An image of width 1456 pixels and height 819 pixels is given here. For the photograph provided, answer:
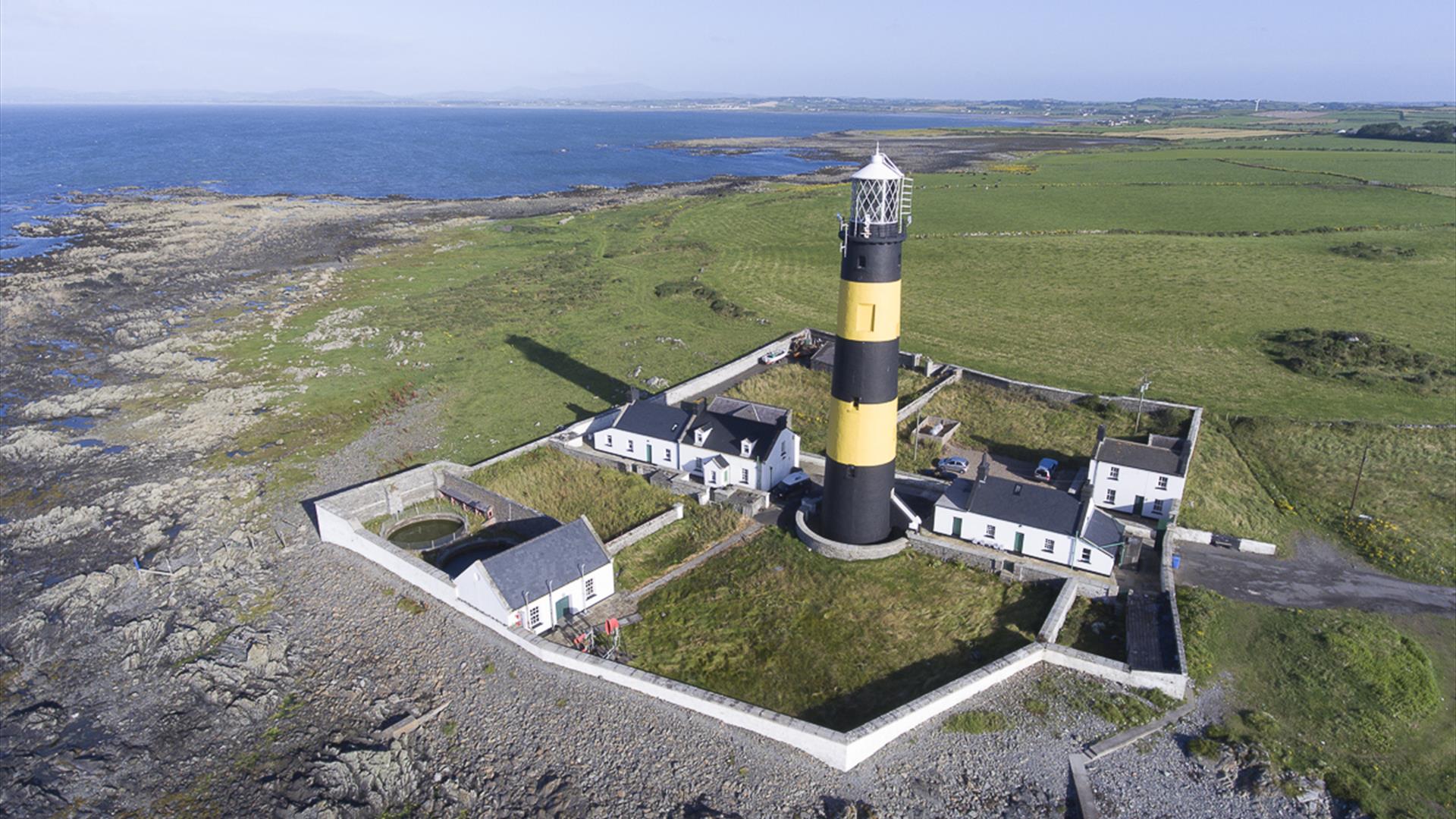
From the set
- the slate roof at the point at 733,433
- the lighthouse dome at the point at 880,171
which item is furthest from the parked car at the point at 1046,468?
the lighthouse dome at the point at 880,171

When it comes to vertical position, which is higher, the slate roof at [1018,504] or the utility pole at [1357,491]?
the slate roof at [1018,504]

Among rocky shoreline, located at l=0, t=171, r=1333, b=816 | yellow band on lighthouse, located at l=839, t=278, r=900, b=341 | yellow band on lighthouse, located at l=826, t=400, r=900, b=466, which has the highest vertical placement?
yellow band on lighthouse, located at l=839, t=278, r=900, b=341

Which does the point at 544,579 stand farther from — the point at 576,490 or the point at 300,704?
the point at 576,490

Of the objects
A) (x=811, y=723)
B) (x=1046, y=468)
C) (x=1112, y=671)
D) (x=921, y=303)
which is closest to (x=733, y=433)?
(x=1046, y=468)

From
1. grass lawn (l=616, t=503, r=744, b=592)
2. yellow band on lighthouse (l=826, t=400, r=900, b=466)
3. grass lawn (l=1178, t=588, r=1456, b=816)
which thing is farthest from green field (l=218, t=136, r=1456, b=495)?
grass lawn (l=1178, t=588, r=1456, b=816)

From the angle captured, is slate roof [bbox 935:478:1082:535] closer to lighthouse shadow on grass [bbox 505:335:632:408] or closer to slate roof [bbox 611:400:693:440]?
slate roof [bbox 611:400:693:440]

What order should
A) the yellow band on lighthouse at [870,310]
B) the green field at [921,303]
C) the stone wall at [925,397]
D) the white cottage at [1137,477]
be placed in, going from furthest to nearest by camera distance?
the green field at [921,303]
the stone wall at [925,397]
the white cottage at [1137,477]
the yellow band on lighthouse at [870,310]

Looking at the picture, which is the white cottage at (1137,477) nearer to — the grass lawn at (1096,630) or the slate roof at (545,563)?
the grass lawn at (1096,630)

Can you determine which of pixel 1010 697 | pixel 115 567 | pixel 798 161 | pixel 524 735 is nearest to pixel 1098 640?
pixel 1010 697
